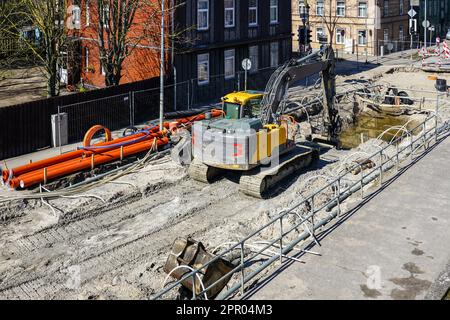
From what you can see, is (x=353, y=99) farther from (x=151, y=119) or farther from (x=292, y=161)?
(x=292, y=161)

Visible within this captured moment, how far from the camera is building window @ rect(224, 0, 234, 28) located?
3214 centimetres

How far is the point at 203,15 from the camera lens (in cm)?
3092

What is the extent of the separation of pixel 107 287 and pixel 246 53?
917 inches

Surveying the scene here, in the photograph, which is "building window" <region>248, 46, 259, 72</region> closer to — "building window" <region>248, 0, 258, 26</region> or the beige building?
"building window" <region>248, 0, 258, 26</region>

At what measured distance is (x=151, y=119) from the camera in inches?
1125

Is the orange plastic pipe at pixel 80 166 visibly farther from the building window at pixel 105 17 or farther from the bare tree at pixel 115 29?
the building window at pixel 105 17

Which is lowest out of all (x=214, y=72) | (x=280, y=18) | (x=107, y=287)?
(x=107, y=287)

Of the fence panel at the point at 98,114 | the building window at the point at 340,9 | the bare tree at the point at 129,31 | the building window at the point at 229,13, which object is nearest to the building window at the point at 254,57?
the building window at the point at 229,13

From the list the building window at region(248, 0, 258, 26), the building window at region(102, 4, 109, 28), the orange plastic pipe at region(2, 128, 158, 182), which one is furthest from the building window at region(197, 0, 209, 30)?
the orange plastic pipe at region(2, 128, 158, 182)

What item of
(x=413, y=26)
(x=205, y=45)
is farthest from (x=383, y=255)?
(x=413, y=26)

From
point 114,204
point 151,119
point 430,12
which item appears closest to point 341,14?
point 430,12

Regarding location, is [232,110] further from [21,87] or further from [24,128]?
[21,87]

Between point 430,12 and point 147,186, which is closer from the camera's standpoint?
point 147,186

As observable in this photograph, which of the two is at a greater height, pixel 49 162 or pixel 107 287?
pixel 49 162
